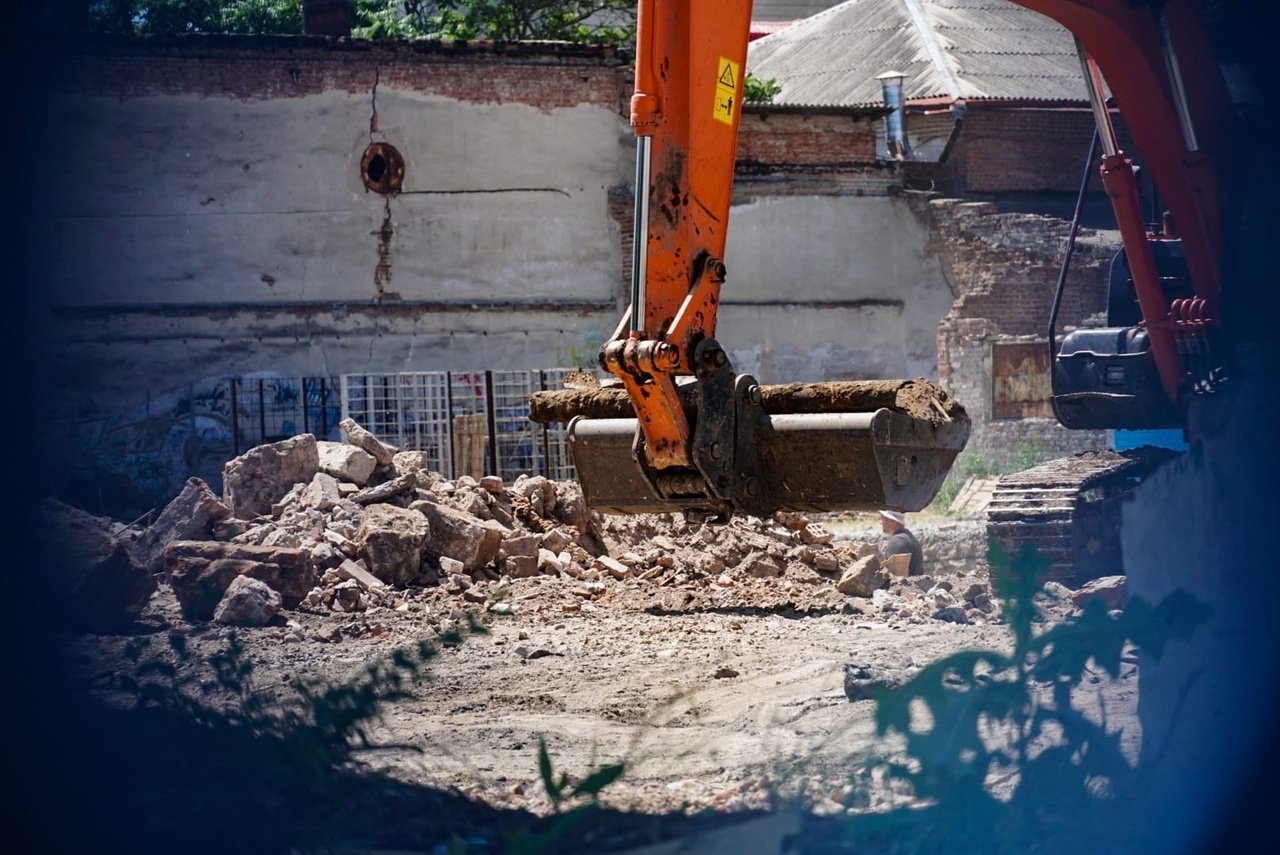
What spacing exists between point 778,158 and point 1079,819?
17180mm

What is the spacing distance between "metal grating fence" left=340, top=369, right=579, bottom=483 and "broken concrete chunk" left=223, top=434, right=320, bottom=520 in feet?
13.1

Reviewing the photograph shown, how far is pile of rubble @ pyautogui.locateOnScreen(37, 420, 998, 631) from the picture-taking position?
11106mm

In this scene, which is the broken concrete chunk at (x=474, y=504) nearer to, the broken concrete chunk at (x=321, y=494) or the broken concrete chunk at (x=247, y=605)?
the broken concrete chunk at (x=321, y=494)

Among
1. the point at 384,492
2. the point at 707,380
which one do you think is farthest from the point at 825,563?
the point at 707,380

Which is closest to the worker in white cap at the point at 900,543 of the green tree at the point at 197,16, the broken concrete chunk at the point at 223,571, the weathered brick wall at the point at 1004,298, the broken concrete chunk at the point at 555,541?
the broken concrete chunk at the point at 555,541

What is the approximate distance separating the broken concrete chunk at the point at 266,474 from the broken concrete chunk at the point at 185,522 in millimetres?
462

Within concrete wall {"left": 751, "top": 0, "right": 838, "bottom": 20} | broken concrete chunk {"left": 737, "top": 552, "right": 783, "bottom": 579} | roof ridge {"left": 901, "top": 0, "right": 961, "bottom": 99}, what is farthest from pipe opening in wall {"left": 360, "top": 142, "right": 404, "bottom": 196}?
concrete wall {"left": 751, "top": 0, "right": 838, "bottom": 20}

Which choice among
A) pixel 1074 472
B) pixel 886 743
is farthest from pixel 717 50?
pixel 1074 472

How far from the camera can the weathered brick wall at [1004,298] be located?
68.4ft

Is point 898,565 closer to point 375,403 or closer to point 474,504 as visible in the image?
point 474,504

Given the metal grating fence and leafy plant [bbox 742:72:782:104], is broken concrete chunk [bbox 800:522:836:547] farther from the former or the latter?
leafy plant [bbox 742:72:782:104]

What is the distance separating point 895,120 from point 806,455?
18.4 m

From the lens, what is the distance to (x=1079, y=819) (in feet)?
18.1

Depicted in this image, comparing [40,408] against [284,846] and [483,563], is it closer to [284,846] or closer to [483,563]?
[284,846]
